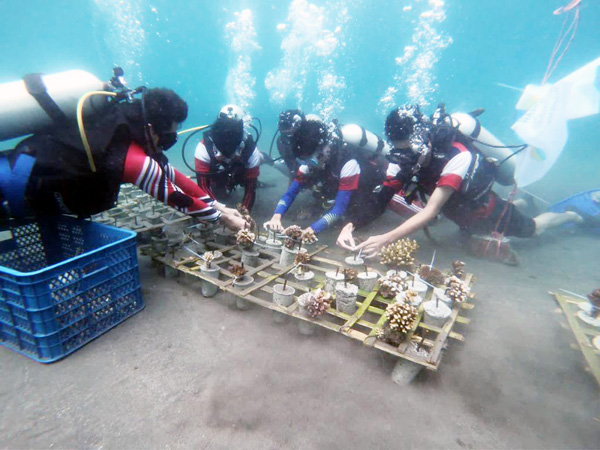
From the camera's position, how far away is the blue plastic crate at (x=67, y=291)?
243 centimetres

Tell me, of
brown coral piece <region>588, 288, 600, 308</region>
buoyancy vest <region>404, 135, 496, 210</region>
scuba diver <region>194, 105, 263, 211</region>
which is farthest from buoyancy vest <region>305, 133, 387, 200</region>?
brown coral piece <region>588, 288, 600, 308</region>

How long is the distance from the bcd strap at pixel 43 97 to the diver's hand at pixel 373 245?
3424 millimetres

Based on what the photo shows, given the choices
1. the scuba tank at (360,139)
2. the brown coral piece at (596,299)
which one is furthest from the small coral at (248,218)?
the brown coral piece at (596,299)

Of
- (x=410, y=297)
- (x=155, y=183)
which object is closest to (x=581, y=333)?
(x=410, y=297)

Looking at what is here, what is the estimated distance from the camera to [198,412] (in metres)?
2.28

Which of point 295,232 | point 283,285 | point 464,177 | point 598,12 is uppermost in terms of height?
point 598,12

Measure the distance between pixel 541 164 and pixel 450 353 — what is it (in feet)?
11.8

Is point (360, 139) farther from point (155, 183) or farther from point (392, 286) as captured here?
point (155, 183)

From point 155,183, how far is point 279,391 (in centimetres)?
228

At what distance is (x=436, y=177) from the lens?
4.73 m

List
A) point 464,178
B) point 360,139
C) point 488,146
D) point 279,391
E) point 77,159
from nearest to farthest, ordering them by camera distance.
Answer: point 279,391 → point 77,159 → point 464,178 → point 488,146 → point 360,139

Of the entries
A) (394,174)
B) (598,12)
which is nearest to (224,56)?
(598,12)

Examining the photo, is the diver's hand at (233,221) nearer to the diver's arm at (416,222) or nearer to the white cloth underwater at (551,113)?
the diver's arm at (416,222)

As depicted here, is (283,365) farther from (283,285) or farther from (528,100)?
(528,100)
